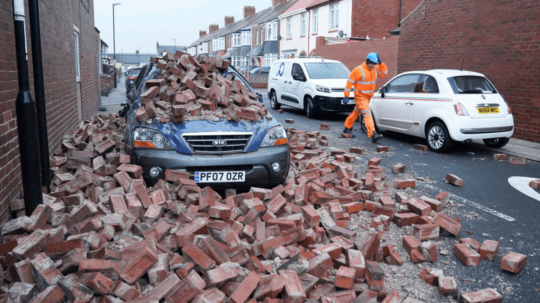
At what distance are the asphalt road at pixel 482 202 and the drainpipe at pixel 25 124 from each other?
12.0ft

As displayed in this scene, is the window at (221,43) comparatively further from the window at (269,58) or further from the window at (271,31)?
the window at (271,31)

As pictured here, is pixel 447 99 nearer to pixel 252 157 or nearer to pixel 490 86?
pixel 490 86

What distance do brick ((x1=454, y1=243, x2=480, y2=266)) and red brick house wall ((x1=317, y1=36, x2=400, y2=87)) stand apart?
13247 mm

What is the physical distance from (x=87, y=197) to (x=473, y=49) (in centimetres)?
1117

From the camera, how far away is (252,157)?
4.95 m

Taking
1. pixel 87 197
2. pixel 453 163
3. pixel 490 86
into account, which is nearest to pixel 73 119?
pixel 87 197

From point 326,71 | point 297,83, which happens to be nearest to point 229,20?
point 297,83

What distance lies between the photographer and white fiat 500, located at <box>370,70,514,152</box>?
852 cm

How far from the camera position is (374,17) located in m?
30.2

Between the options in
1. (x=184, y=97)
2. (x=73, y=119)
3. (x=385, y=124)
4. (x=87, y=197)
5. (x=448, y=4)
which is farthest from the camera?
(x=448, y=4)

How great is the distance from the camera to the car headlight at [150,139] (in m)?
4.88

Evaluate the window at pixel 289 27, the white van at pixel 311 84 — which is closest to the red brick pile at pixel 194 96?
the white van at pixel 311 84

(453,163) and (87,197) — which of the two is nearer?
(87,197)

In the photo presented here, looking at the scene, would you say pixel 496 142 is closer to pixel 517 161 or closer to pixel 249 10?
pixel 517 161
